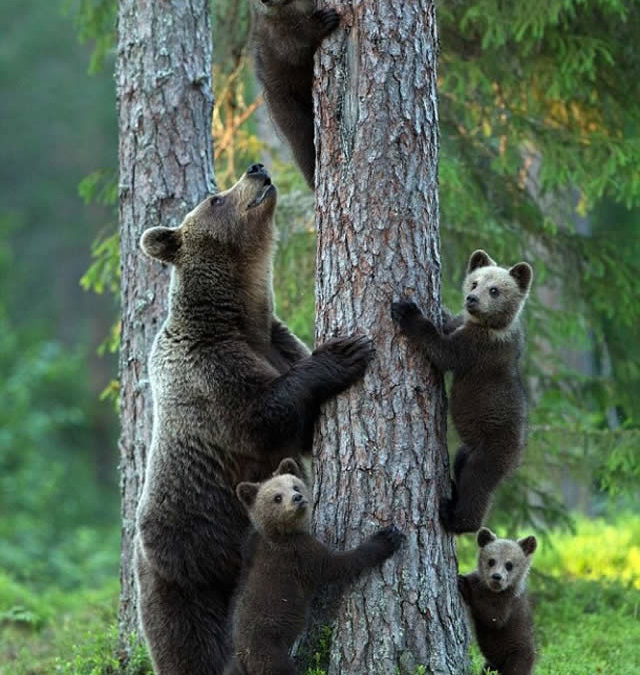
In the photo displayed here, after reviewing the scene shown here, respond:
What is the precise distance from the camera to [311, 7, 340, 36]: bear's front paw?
6.04 meters

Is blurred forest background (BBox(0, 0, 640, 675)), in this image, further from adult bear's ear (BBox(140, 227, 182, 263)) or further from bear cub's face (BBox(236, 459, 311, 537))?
adult bear's ear (BBox(140, 227, 182, 263))

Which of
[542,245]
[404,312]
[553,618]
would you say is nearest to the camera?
[404,312]

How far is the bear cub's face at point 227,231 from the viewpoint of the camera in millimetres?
7102

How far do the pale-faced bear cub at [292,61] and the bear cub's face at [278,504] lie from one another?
5.85 feet

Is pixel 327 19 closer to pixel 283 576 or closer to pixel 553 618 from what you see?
pixel 283 576

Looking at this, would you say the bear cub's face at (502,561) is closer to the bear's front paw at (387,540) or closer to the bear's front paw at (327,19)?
the bear's front paw at (387,540)

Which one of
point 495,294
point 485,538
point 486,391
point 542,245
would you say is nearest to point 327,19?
point 495,294

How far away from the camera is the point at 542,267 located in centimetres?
997

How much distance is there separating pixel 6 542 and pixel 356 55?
51.7 ft

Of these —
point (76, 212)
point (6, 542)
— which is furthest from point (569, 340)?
point (76, 212)

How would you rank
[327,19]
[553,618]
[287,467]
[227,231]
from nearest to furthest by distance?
[327,19]
[287,467]
[227,231]
[553,618]

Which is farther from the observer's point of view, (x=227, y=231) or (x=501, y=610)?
(x=227, y=231)

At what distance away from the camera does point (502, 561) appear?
6.45m

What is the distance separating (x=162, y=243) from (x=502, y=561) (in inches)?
105
